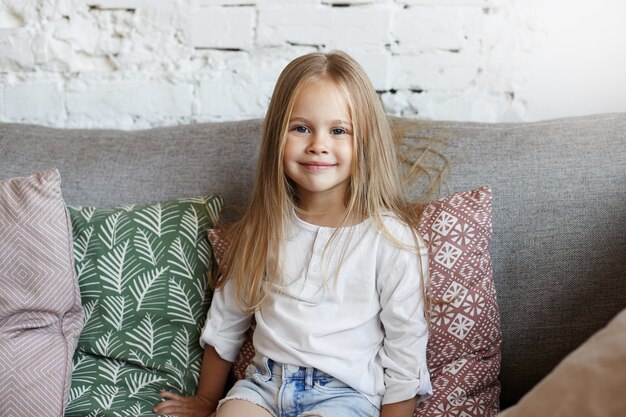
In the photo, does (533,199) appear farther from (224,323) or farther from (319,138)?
(224,323)

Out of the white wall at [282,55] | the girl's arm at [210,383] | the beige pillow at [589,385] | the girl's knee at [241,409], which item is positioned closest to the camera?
the beige pillow at [589,385]

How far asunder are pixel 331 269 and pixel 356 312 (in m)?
0.09

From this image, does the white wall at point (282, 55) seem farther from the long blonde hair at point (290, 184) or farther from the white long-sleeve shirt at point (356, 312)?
the white long-sleeve shirt at point (356, 312)

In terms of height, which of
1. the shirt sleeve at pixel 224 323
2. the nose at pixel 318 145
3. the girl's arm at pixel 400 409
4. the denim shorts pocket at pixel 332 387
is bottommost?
the girl's arm at pixel 400 409

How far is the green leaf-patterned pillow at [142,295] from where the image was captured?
1544mm

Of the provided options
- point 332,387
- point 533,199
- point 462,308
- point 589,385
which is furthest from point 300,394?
point 589,385

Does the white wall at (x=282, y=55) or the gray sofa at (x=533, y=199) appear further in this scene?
the white wall at (x=282, y=55)

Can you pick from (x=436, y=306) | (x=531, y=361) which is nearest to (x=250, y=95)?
(x=436, y=306)

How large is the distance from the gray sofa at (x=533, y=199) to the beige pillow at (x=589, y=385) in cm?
59

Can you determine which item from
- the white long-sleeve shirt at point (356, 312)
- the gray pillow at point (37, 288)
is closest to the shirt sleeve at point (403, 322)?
the white long-sleeve shirt at point (356, 312)

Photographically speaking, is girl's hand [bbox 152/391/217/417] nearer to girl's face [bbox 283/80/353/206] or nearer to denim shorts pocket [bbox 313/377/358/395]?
denim shorts pocket [bbox 313/377/358/395]

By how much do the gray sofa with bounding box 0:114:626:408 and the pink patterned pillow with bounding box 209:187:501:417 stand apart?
2.9 inches

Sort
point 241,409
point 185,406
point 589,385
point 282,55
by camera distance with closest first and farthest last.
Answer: point 589,385 → point 241,409 → point 185,406 → point 282,55

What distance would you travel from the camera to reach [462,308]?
4.66 feet
